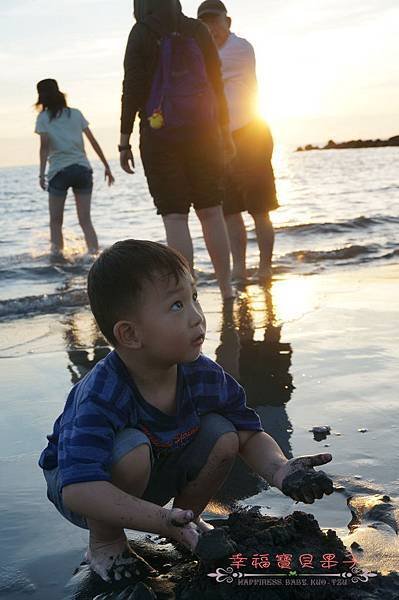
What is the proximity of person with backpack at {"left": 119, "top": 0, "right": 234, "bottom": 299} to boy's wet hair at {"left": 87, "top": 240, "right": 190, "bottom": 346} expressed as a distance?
2756 millimetres

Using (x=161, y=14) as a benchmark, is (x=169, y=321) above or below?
below

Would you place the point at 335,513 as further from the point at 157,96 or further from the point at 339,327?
the point at 157,96

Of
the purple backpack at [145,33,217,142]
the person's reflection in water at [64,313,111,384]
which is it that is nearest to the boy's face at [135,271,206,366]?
the person's reflection in water at [64,313,111,384]

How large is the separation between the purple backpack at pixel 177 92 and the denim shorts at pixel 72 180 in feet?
14.6

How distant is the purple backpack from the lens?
4641 millimetres

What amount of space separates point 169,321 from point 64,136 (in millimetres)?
7190

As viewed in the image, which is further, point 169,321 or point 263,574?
point 169,321

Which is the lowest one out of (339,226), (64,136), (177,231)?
(339,226)

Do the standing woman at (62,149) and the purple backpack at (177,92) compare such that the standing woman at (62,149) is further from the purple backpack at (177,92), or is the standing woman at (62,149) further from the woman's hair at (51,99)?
the purple backpack at (177,92)

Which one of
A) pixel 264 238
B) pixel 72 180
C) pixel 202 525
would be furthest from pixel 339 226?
pixel 202 525

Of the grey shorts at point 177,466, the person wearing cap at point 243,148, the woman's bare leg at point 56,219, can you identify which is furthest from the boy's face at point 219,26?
the grey shorts at point 177,466

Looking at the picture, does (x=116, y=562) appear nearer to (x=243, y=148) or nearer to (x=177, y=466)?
(x=177, y=466)

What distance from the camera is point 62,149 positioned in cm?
889

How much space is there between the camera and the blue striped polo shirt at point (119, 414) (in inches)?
76.5
